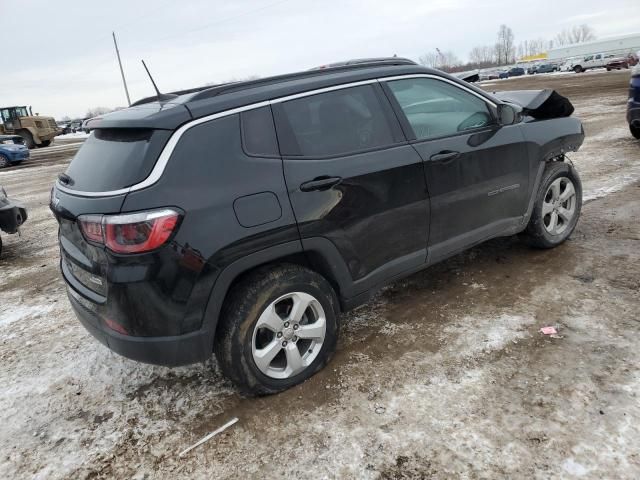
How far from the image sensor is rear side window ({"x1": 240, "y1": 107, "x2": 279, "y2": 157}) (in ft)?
8.92

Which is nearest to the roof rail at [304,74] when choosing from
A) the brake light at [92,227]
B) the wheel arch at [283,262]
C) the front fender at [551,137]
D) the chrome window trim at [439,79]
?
the chrome window trim at [439,79]

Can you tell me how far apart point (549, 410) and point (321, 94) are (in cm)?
226

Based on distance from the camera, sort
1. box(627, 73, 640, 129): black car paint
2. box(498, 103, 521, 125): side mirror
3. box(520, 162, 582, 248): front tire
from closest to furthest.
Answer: box(498, 103, 521, 125): side mirror < box(520, 162, 582, 248): front tire < box(627, 73, 640, 129): black car paint

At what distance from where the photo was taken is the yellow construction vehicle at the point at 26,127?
1145 inches

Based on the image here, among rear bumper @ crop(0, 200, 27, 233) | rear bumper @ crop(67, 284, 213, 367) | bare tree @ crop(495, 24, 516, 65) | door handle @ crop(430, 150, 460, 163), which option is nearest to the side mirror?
door handle @ crop(430, 150, 460, 163)

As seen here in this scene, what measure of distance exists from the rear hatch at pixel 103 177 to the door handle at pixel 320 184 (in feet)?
2.47

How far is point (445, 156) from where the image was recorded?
3.40 m

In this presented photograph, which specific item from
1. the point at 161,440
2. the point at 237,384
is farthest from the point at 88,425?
the point at 237,384

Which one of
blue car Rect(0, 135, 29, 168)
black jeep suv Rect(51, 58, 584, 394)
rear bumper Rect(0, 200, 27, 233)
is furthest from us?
blue car Rect(0, 135, 29, 168)

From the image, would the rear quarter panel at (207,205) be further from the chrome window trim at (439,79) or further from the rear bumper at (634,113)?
the rear bumper at (634,113)

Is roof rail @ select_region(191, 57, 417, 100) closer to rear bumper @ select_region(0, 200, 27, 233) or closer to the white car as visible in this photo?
rear bumper @ select_region(0, 200, 27, 233)

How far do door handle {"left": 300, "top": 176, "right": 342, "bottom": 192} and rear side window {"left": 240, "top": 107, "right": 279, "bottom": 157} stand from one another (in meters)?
0.25

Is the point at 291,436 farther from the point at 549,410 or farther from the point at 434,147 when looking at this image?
the point at 434,147

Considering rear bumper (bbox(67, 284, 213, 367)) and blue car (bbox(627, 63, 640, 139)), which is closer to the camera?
rear bumper (bbox(67, 284, 213, 367))
